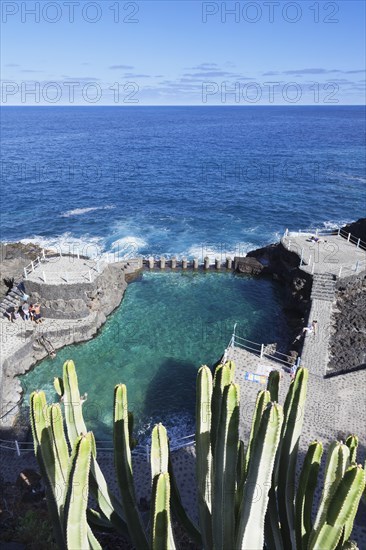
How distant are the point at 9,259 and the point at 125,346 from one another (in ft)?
54.4

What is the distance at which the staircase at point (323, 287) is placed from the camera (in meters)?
29.5

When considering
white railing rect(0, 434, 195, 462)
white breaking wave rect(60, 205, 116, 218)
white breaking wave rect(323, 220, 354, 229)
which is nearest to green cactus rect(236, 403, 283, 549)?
white railing rect(0, 434, 195, 462)

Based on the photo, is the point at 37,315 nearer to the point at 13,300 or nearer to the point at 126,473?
the point at 13,300

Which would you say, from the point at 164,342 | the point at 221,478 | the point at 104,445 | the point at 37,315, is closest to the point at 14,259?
the point at 37,315

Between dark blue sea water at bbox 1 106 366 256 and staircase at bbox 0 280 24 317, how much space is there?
16.6 meters

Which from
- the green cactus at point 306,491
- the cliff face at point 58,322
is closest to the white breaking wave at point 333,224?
the cliff face at point 58,322

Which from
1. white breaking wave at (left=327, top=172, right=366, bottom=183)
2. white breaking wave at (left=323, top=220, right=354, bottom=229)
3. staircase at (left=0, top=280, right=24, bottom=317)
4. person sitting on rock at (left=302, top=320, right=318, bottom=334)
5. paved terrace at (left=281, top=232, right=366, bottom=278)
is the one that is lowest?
person sitting on rock at (left=302, top=320, right=318, bottom=334)

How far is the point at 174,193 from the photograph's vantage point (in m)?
68.9

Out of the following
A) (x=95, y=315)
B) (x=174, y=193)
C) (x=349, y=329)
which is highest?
(x=174, y=193)

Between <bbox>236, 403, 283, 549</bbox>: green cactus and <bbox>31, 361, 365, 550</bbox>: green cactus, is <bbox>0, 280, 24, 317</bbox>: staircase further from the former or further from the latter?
<bbox>236, 403, 283, 549</bbox>: green cactus

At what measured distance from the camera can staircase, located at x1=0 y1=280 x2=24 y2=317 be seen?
29.1 meters

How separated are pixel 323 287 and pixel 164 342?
12816 millimetres

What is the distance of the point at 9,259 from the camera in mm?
36906

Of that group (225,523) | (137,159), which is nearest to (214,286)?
(225,523)
